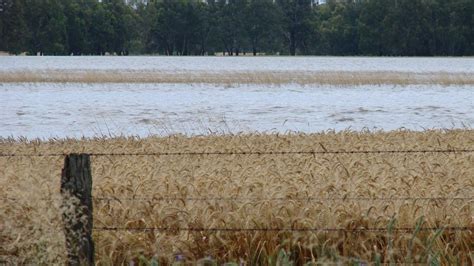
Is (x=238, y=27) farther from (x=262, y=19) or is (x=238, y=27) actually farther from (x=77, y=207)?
(x=77, y=207)

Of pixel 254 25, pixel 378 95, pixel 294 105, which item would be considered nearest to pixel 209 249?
pixel 294 105

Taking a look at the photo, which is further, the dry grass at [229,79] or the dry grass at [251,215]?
the dry grass at [229,79]

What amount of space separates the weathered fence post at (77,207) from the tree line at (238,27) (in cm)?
11459

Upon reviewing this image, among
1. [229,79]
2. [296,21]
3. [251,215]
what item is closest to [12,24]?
[296,21]

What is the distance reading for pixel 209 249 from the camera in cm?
906

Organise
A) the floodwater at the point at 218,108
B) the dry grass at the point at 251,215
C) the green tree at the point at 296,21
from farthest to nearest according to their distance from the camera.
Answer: the green tree at the point at 296,21
the floodwater at the point at 218,108
the dry grass at the point at 251,215

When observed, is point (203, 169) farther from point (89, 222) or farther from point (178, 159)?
point (89, 222)

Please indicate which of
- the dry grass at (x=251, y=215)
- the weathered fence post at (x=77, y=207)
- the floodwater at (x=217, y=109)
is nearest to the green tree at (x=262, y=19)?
the floodwater at (x=217, y=109)

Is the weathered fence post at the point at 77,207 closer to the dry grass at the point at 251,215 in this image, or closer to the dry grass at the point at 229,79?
the dry grass at the point at 251,215

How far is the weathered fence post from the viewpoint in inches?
314

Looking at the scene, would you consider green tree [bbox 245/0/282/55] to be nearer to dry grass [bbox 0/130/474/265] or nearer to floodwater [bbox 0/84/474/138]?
floodwater [bbox 0/84/474/138]

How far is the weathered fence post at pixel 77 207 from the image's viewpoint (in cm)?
796

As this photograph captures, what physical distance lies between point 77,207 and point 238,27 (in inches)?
5381

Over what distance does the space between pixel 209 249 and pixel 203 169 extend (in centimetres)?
241
